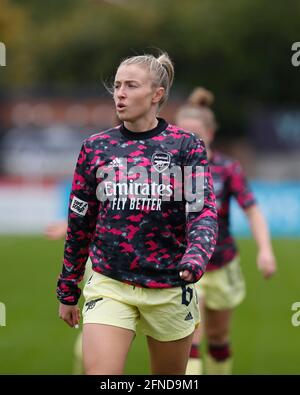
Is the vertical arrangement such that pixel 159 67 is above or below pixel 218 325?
above

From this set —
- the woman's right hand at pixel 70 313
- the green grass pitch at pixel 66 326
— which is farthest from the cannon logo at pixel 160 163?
the green grass pitch at pixel 66 326

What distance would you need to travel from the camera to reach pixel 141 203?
473 cm

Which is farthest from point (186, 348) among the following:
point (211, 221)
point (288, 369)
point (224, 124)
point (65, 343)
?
point (224, 124)

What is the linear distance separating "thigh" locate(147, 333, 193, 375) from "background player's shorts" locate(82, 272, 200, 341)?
41 mm

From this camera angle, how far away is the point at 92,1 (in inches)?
2157

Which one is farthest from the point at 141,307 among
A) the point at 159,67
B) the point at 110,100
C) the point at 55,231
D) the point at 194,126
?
the point at 110,100

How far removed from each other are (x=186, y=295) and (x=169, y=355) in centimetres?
33

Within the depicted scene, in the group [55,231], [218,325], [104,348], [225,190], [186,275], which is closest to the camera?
[186,275]

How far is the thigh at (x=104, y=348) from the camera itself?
4562 millimetres

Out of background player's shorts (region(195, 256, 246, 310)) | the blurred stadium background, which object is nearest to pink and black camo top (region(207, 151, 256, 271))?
background player's shorts (region(195, 256, 246, 310))

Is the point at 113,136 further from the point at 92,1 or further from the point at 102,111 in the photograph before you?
the point at 92,1

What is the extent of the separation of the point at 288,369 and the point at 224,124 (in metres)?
41.1

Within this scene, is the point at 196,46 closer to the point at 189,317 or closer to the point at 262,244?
the point at 262,244

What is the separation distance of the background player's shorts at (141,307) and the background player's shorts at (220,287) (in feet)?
7.09
